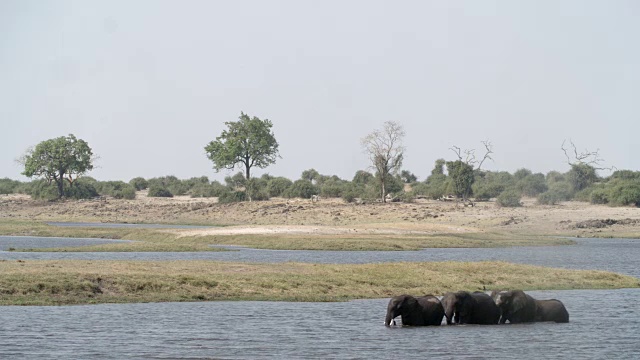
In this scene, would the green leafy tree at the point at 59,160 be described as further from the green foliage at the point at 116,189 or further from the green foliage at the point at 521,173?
the green foliage at the point at 521,173

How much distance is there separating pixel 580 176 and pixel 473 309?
86.9m

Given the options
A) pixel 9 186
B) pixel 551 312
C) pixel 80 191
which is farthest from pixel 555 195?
pixel 9 186

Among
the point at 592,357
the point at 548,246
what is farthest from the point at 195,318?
the point at 548,246

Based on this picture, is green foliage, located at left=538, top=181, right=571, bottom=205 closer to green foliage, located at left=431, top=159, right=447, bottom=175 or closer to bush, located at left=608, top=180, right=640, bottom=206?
bush, located at left=608, top=180, right=640, bottom=206

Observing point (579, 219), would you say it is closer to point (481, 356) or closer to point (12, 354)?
point (481, 356)

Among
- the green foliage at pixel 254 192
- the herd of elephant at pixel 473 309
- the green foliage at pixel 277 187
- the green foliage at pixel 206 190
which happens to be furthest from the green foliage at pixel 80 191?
the herd of elephant at pixel 473 309

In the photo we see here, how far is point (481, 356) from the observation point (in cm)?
2495

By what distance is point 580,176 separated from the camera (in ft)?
372

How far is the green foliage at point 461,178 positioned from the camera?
111312mm

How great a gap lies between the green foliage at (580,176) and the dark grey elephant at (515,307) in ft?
270

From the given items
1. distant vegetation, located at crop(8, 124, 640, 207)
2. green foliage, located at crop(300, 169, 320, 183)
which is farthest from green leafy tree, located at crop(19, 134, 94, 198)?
green foliage, located at crop(300, 169, 320, 183)

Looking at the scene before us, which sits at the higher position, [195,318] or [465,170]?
[465,170]

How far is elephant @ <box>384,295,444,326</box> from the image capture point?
29.4 metres

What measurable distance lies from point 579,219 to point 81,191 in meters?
73.6
